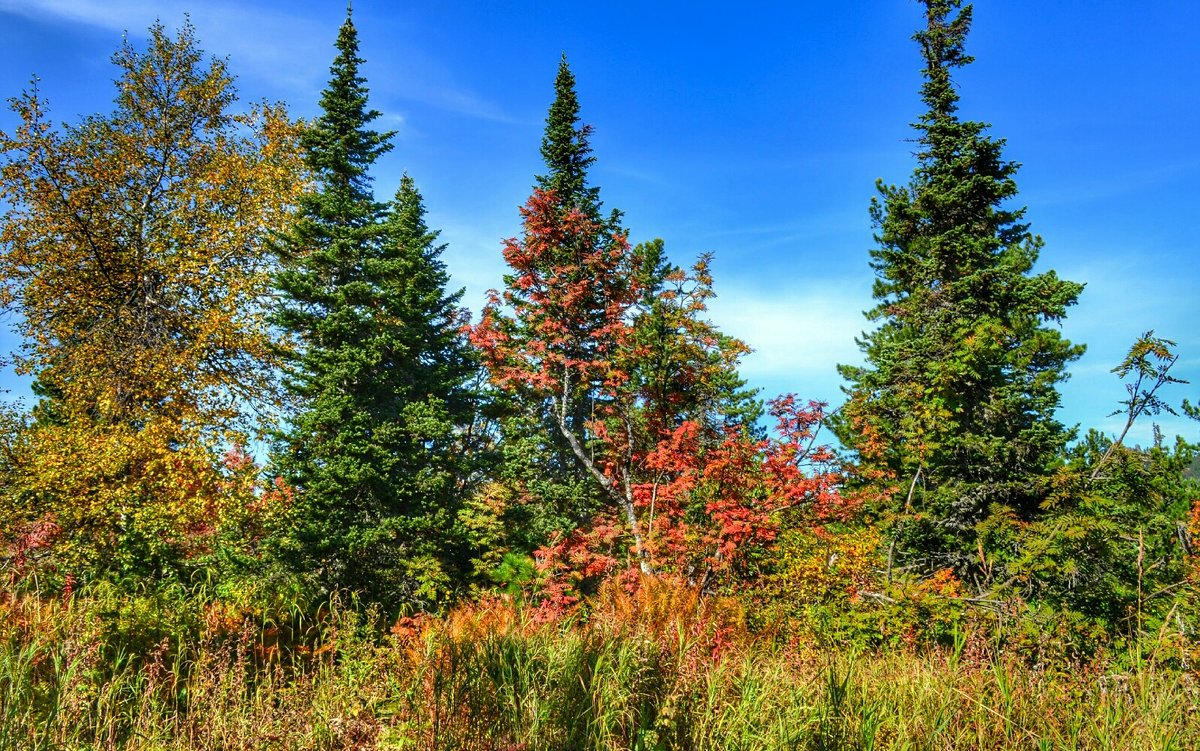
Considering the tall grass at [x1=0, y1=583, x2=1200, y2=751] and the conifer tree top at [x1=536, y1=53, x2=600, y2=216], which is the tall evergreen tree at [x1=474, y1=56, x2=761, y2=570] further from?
the tall grass at [x1=0, y1=583, x2=1200, y2=751]

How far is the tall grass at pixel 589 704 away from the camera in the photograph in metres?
3.27

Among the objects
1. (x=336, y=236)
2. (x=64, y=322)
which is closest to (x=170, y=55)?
(x=336, y=236)

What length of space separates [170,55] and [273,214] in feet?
12.7

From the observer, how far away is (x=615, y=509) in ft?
44.7

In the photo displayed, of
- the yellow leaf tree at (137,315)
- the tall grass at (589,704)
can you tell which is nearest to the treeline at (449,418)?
the yellow leaf tree at (137,315)

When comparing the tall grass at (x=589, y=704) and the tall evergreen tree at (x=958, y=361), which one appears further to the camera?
the tall evergreen tree at (x=958, y=361)

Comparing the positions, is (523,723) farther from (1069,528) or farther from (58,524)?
(58,524)

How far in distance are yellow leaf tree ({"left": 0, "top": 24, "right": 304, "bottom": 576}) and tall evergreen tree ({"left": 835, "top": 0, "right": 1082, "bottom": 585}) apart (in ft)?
43.1

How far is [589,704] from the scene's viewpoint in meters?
3.52

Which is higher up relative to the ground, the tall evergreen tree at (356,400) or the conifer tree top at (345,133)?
the conifer tree top at (345,133)

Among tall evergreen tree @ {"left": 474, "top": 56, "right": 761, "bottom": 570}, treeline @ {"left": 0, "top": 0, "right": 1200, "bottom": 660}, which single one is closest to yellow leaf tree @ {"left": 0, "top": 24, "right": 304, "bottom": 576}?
treeline @ {"left": 0, "top": 0, "right": 1200, "bottom": 660}

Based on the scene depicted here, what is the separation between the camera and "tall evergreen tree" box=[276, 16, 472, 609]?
12.6m

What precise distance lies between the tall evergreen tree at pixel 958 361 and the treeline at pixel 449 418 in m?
0.07

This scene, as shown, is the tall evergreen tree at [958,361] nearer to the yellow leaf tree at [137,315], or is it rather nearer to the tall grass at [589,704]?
the tall grass at [589,704]
